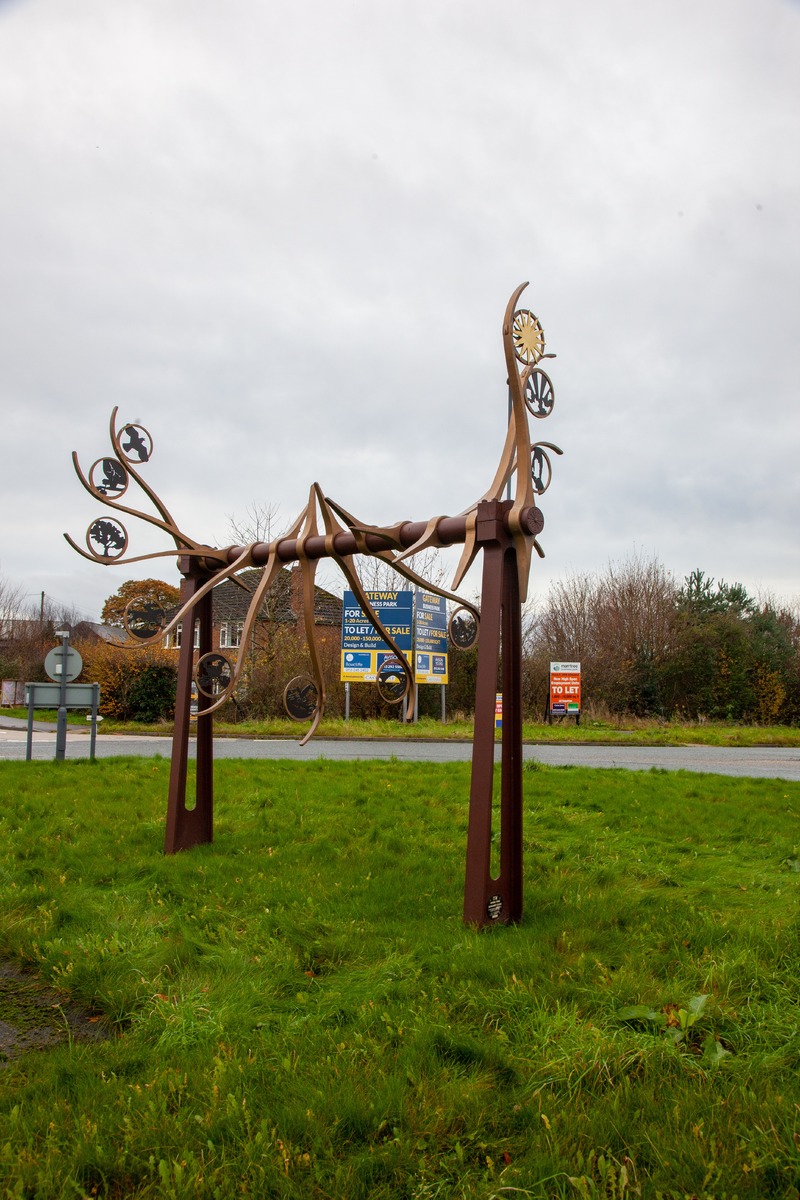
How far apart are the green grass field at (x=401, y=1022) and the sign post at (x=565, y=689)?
1682 centimetres

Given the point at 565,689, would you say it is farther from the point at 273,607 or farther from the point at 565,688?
the point at 273,607

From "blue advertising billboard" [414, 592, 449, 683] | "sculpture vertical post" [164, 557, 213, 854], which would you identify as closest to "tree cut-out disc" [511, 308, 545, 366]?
"sculpture vertical post" [164, 557, 213, 854]

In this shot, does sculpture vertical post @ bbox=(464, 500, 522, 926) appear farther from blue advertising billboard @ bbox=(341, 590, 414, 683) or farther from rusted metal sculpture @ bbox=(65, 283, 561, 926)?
blue advertising billboard @ bbox=(341, 590, 414, 683)

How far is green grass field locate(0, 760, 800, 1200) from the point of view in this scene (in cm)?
242

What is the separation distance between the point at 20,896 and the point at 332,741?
13.8 meters

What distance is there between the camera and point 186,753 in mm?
6254

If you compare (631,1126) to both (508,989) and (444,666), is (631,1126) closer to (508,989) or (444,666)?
(508,989)

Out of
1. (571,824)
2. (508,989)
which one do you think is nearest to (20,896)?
(508,989)

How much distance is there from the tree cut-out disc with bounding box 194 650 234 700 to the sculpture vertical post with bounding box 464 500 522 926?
1913 millimetres

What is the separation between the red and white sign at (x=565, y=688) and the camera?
Answer: 23172 millimetres

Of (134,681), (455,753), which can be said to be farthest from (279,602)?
(455,753)

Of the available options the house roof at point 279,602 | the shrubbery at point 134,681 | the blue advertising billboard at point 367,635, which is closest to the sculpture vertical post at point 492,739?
the blue advertising billboard at point 367,635

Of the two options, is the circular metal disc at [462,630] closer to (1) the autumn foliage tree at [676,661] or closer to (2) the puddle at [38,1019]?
(2) the puddle at [38,1019]

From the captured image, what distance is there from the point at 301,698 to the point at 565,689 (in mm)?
18274
